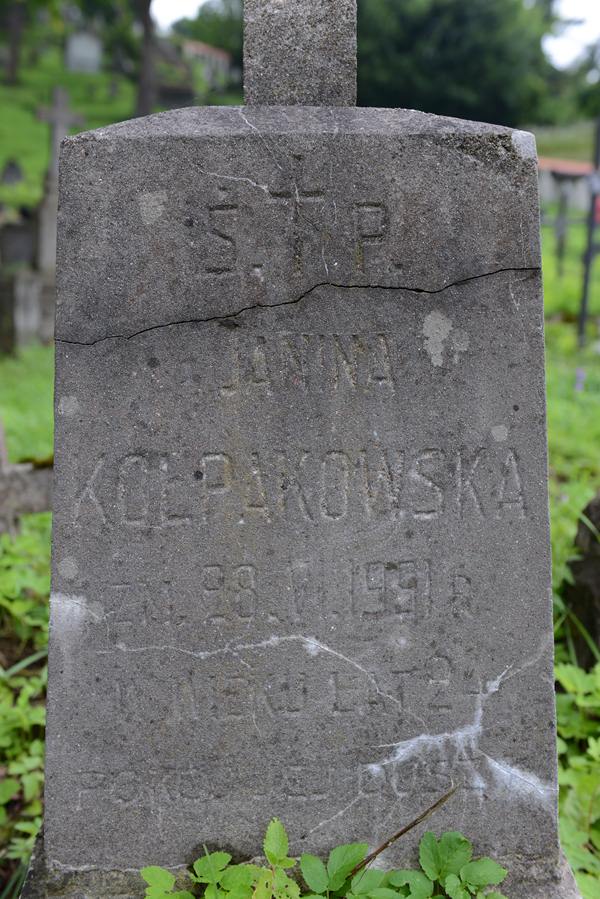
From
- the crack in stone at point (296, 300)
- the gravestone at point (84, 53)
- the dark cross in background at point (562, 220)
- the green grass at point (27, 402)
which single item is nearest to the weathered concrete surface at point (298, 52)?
the crack in stone at point (296, 300)

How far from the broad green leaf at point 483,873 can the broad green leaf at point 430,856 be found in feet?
0.18

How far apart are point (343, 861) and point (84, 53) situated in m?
52.1

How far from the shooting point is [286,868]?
6.43ft

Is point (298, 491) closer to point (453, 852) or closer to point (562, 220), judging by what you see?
point (453, 852)

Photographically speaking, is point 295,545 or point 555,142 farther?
point 555,142

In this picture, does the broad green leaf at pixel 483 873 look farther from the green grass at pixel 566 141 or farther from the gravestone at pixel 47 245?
the green grass at pixel 566 141

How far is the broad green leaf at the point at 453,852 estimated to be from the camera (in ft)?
6.26

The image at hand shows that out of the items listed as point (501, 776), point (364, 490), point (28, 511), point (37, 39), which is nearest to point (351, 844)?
point (501, 776)

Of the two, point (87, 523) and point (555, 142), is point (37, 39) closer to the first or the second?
point (555, 142)

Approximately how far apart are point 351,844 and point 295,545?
0.67m

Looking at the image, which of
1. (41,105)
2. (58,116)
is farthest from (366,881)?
(41,105)

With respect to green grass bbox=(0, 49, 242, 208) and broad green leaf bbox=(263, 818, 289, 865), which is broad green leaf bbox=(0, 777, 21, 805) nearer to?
broad green leaf bbox=(263, 818, 289, 865)

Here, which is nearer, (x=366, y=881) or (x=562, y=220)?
(x=366, y=881)

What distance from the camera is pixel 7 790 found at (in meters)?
2.51
